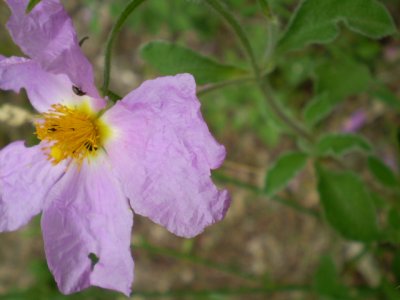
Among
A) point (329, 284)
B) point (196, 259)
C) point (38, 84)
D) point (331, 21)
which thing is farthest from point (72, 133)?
point (329, 284)

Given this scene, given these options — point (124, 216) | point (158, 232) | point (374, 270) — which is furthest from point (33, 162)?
point (158, 232)

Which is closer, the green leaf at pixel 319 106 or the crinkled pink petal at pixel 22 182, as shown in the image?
the crinkled pink petal at pixel 22 182

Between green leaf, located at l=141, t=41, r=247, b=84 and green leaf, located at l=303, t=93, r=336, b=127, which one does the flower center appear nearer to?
green leaf, located at l=141, t=41, r=247, b=84

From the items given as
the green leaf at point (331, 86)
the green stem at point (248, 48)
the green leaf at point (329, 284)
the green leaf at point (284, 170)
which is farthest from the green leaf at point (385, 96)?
the green leaf at point (329, 284)

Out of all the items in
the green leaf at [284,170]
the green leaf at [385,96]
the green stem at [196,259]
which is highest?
the green leaf at [385,96]

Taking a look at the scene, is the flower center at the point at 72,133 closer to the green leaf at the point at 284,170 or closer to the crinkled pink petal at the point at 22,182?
the crinkled pink petal at the point at 22,182

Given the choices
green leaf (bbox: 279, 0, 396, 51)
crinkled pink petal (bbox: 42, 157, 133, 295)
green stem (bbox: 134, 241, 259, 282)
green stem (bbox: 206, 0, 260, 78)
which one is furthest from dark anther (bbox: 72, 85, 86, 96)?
green stem (bbox: 134, 241, 259, 282)

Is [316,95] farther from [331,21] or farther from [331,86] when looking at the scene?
[331,21]
